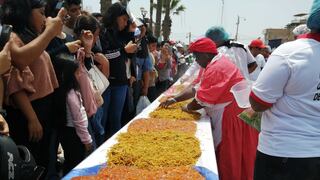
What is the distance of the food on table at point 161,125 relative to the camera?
121 inches

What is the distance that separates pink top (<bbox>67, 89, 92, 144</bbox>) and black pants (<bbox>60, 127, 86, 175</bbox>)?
1.9 inches

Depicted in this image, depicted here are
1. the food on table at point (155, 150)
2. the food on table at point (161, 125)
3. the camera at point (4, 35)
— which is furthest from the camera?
the food on table at point (161, 125)

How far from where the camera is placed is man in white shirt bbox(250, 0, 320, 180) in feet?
6.61

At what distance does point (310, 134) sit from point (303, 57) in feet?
1.43

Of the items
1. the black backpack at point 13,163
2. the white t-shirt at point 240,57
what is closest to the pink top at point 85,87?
the black backpack at point 13,163

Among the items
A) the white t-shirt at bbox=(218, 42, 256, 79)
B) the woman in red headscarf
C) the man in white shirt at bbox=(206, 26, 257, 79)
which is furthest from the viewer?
the white t-shirt at bbox=(218, 42, 256, 79)

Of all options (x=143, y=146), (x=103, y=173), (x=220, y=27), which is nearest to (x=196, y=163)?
(x=143, y=146)

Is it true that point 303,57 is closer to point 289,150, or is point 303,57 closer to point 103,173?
point 289,150

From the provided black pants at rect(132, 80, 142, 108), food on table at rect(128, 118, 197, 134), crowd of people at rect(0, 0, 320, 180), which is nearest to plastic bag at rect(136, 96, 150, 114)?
black pants at rect(132, 80, 142, 108)

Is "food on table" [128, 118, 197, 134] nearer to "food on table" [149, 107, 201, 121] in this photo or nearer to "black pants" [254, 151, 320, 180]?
"food on table" [149, 107, 201, 121]

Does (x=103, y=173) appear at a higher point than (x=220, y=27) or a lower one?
lower

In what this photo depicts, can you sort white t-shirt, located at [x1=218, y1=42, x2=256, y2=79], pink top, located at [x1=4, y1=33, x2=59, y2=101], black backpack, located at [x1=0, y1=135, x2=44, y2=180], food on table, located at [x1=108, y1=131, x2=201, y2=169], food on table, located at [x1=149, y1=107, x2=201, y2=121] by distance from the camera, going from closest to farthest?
black backpack, located at [x1=0, y1=135, x2=44, y2=180], food on table, located at [x1=108, y1=131, x2=201, y2=169], pink top, located at [x1=4, y1=33, x2=59, y2=101], food on table, located at [x1=149, y1=107, x2=201, y2=121], white t-shirt, located at [x1=218, y1=42, x2=256, y2=79]

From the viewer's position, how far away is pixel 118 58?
4.45 meters

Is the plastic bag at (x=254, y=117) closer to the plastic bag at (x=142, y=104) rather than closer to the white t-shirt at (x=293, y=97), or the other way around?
the white t-shirt at (x=293, y=97)
